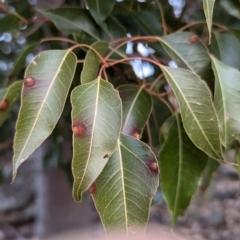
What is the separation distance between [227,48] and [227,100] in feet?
0.66

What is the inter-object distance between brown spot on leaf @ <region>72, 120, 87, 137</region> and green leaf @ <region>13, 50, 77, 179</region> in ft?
0.12

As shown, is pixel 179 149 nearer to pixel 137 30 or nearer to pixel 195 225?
pixel 137 30

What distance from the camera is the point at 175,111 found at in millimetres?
793

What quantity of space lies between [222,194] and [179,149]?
2240 mm

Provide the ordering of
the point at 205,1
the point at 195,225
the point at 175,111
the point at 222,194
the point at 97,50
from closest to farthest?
the point at 205,1 < the point at 97,50 < the point at 175,111 < the point at 195,225 < the point at 222,194

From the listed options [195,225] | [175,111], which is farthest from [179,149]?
[195,225]

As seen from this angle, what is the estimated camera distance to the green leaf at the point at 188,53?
2.28 ft

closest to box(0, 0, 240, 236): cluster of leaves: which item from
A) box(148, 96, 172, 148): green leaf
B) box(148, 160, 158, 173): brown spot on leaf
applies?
box(148, 160, 158, 173): brown spot on leaf

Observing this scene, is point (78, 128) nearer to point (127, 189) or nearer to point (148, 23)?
point (127, 189)

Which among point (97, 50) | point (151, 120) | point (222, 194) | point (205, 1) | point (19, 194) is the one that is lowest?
point (222, 194)

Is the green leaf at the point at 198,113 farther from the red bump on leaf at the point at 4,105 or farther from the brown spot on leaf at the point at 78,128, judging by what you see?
the red bump on leaf at the point at 4,105

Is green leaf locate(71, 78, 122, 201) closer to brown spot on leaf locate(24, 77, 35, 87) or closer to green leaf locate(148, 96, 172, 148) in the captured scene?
brown spot on leaf locate(24, 77, 35, 87)

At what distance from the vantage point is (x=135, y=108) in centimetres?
70

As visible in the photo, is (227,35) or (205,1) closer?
(205,1)
